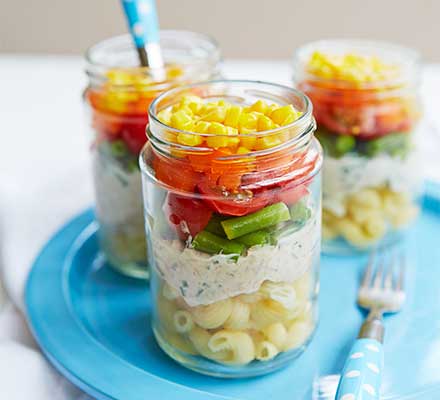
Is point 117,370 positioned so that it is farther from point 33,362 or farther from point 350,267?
point 350,267

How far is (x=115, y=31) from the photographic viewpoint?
2801 millimetres

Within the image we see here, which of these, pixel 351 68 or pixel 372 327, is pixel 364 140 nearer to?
pixel 351 68

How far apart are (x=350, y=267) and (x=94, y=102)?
0.52 m

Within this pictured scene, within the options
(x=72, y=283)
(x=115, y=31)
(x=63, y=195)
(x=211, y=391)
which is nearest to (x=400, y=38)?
(x=115, y=31)

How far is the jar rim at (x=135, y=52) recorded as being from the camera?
1.26m

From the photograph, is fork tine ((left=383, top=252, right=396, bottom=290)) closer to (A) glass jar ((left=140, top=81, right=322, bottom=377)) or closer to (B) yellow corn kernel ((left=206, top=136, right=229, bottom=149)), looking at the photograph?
(A) glass jar ((left=140, top=81, right=322, bottom=377))

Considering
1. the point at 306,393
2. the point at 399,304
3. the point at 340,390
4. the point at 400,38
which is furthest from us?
the point at 400,38

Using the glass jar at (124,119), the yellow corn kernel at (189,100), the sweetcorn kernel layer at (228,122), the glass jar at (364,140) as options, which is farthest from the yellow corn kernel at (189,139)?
the glass jar at (364,140)

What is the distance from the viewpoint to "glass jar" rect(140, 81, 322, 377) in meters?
0.96

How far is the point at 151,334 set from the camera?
1.20m

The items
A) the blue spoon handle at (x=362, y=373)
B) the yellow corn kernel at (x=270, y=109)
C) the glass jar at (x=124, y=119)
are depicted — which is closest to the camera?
the blue spoon handle at (x=362, y=373)

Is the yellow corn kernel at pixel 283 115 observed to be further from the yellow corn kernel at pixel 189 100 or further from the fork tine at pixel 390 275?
the fork tine at pixel 390 275

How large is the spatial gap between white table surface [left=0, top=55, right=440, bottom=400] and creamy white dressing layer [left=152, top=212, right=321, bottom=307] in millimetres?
243

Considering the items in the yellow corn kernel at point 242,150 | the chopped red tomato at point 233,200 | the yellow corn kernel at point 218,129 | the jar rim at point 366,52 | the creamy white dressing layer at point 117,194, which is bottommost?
the creamy white dressing layer at point 117,194
